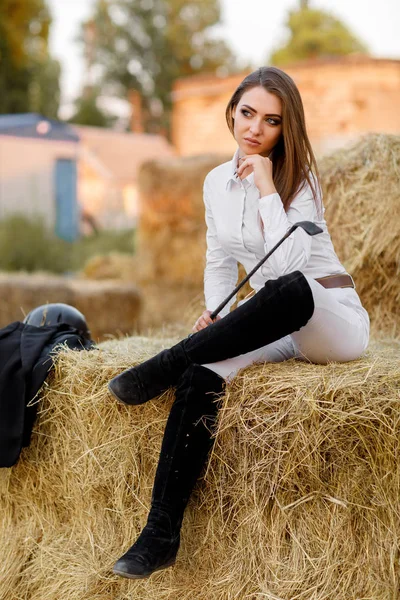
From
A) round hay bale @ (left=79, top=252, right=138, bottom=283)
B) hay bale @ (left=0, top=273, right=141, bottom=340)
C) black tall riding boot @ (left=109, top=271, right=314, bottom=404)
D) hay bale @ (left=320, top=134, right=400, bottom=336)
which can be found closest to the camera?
black tall riding boot @ (left=109, top=271, right=314, bottom=404)

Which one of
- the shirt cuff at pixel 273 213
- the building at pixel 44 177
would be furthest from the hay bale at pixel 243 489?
the building at pixel 44 177

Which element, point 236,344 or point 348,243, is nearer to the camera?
point 236,344

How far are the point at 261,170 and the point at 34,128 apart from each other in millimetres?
7953

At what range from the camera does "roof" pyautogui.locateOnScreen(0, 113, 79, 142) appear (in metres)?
9.74

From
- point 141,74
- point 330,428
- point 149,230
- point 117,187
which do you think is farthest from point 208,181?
point 141,74

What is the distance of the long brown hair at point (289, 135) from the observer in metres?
2.41

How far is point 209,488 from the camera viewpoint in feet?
7.38

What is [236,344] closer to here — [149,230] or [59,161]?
[149,230]

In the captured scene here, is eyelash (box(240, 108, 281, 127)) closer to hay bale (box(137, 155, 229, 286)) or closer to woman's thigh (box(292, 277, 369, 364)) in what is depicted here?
woman's thigh (box(292, 277, 369, 364))

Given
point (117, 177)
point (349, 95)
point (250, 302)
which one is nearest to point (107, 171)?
point (117, 177)

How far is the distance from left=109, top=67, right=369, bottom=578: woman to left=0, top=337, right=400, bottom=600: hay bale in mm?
96

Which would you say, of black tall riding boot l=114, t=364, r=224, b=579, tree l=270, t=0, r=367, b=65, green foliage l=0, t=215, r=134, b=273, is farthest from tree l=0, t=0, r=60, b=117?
black tall riding boot l=114, t=364, r=224, b=579

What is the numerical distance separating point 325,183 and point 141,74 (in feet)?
97.4

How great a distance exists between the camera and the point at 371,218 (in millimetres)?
3443
